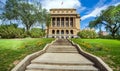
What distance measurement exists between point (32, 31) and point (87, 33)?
18244mm

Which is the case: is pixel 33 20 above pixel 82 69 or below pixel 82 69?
above

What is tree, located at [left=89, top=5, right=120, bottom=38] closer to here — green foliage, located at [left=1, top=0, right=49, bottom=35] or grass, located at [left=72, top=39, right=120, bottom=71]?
green foliage, located at [left=1, top=0, right=49, bottom=35]

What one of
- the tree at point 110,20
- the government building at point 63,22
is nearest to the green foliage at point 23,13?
the tree at point 110,20

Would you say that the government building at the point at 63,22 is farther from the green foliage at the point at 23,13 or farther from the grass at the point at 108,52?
Result: the grass at the point at 108,52

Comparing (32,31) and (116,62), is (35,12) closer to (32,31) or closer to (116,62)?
(32,31)

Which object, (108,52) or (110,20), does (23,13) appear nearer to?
(110,20)

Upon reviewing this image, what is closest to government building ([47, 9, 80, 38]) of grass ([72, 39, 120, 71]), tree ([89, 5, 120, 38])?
tree ([89, 5, 120, 38])

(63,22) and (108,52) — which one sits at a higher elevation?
(63,22)

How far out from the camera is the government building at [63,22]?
124500 mm

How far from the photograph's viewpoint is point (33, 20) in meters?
76.1

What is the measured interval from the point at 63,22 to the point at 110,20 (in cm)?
5771

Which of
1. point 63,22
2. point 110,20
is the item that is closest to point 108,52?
point 110,20

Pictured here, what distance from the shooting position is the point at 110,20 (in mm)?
Answer: 73188

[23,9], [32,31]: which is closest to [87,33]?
[32,31]
